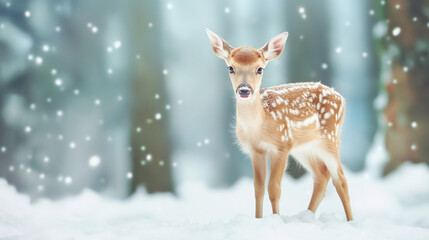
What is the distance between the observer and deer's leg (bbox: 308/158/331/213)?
2.10 metres

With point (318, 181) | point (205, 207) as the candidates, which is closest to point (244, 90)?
point (318, 181)

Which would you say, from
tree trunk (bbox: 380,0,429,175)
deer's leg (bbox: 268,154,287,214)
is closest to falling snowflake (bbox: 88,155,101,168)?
deer's leg (bbox: 268,154,287,214)

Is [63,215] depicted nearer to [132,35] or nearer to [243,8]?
[132,35]

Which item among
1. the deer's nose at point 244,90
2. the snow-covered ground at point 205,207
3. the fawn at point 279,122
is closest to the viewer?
the deer's nose at point 244,90

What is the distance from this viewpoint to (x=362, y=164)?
2.45 m

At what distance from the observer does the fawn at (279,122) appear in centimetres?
187

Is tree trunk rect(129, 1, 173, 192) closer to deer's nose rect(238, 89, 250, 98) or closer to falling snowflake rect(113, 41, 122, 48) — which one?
falling snowflake rect(113, 41, 122, 48)

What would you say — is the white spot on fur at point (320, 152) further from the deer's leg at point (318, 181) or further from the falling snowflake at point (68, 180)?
the falling snowflake at point (68, 180)

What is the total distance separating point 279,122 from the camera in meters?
1.95

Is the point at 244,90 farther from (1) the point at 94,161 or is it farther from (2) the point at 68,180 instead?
(2) the point at 68,180

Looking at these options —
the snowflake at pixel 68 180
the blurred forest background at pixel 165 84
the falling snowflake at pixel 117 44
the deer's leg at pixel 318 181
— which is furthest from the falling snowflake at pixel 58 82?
the deer's leg at pixel 318 181

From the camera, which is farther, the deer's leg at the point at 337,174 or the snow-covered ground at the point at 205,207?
the snow-covered ground at the point at 205,207

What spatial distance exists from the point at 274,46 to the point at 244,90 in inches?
12.0

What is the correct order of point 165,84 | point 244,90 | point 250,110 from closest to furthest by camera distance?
point 244,90
point 250,110
point 165,84
